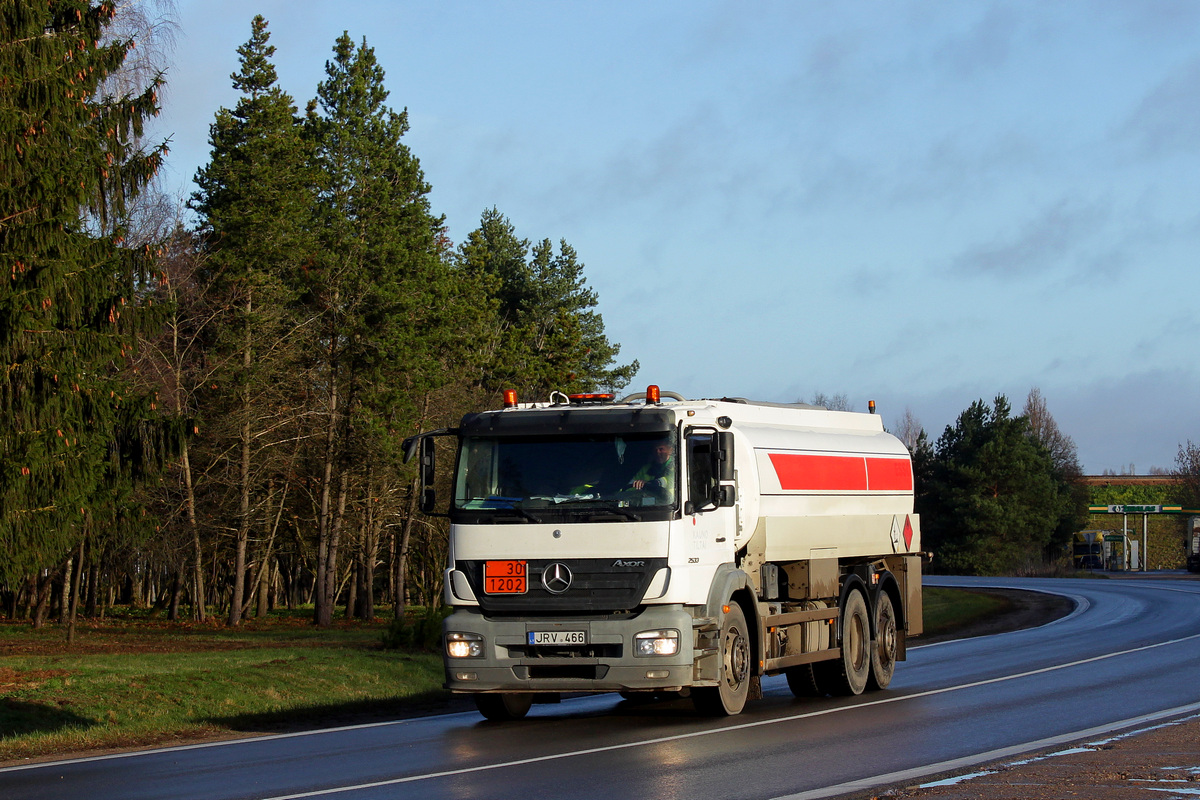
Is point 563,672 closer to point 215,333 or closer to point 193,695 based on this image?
point 193,695

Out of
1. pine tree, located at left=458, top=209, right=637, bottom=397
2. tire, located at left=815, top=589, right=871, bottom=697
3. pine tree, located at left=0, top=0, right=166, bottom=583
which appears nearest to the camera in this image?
tire, located at left=815, top=589, right=871, bottom=697

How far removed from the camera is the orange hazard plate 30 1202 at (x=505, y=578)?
1291 centimetres

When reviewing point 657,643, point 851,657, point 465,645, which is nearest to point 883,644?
point 851,657

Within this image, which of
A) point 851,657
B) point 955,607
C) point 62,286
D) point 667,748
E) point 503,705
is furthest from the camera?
point 955,607

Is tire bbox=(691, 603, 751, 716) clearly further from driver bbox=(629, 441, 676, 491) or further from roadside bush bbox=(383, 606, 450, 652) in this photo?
roadside bush bbox=(383, 606, 450, 652)

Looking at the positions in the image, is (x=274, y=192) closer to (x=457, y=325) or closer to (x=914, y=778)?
(x=457, y=325)

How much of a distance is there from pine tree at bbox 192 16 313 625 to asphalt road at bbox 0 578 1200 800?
84.9 ft

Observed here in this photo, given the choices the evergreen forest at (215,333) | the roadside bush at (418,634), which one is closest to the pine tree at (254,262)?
the evergreen forest at (215,333)

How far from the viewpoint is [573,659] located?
12.7m

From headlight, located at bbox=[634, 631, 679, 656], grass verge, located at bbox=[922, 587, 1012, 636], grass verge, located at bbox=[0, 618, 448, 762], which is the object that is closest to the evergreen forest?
grass verge, located at bbox=[0, 618, 448, 762]

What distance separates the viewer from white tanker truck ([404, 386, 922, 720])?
1266 centimetres

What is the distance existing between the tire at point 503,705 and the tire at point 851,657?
3.82 metres

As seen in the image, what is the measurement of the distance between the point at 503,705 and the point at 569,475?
2.90 metres

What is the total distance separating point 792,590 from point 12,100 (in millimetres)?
13937
